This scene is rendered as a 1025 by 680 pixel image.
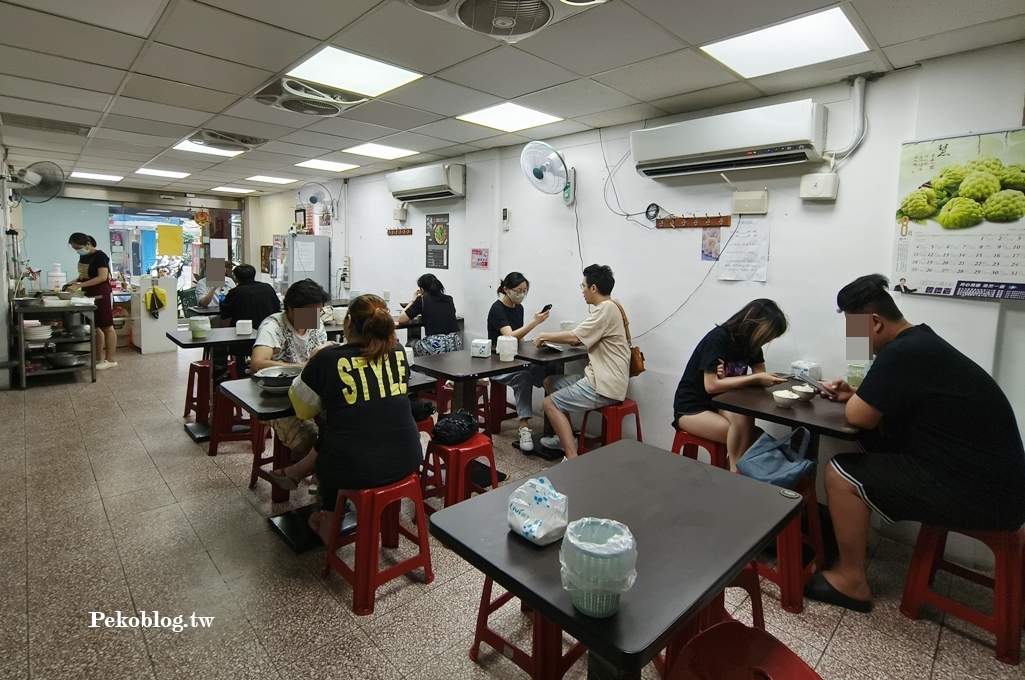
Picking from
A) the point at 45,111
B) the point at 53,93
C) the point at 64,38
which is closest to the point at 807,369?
the point at 64,38

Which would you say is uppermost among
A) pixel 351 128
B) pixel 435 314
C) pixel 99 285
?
pixel 351 128

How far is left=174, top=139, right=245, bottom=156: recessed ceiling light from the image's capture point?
5.15 m

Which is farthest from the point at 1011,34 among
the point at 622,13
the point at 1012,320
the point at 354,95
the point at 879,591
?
the point at 354,95

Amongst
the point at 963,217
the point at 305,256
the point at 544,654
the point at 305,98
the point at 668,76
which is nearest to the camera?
the point at 544,654

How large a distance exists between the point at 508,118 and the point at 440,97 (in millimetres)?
726

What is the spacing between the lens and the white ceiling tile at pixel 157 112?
12.3ft

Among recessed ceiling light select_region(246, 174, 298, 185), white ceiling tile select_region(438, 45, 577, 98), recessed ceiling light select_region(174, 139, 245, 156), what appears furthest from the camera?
recessed ceiling light select_region(246, 174, 298, 185)

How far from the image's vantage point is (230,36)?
2.57 m

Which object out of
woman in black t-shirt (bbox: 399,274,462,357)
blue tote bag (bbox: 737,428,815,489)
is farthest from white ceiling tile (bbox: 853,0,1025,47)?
woman in black t-shirt (bbox: 399,274,462,357)

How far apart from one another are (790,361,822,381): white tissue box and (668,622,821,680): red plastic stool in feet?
7.24

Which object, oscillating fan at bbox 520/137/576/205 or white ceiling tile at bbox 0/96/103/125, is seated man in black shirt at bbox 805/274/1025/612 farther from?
white ceiling tile at bbox 0/96/103/125

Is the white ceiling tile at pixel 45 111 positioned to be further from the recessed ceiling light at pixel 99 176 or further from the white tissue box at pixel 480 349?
the recessed ceiling light at pixel 99 176

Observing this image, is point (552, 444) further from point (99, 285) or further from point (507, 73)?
point (99, 285)

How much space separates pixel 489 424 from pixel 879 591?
276 centimetres
